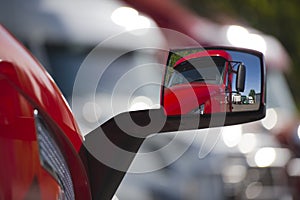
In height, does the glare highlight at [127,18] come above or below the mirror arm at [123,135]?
above

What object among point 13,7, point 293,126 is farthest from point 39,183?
point 293,126

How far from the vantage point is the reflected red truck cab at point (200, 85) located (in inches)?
51.2

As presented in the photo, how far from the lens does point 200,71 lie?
4.42 ft

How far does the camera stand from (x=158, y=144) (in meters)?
3.62

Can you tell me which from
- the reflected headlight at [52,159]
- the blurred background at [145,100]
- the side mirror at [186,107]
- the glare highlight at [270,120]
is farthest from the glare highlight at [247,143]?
the reflected headlight at [52,159]

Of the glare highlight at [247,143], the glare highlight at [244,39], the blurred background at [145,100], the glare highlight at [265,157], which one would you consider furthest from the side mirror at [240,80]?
the glare highlight at [244,39]

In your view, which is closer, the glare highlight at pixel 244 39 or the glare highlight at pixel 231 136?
the glare highlight at pixel 231 136

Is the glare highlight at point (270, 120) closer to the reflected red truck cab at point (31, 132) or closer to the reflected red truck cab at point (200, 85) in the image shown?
the reflected red truck cab at point (200, 85)

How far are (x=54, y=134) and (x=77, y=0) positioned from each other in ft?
10.6

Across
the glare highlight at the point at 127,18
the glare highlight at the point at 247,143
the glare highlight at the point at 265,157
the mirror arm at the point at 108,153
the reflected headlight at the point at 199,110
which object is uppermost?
the glare highlight at the point at 127,18

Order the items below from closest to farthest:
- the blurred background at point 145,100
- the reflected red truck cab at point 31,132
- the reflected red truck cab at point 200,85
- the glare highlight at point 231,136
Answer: the reflected red truck cab at point 31,132 < the reflected red truck cab at point 200,85 < the blurred background at point 145,100 < the glare highlight at point 231,136

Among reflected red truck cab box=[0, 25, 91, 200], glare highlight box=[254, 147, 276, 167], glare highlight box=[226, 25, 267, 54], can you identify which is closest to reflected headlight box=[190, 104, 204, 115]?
reflected red truck cab box=[0, 25, 91, 200]

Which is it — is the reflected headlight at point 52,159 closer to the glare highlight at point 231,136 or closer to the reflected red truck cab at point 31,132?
the reflected red truck cab at point 31,132

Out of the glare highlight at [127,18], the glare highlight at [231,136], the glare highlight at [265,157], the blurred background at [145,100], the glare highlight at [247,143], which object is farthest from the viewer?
the glare highlight at [265,157]
